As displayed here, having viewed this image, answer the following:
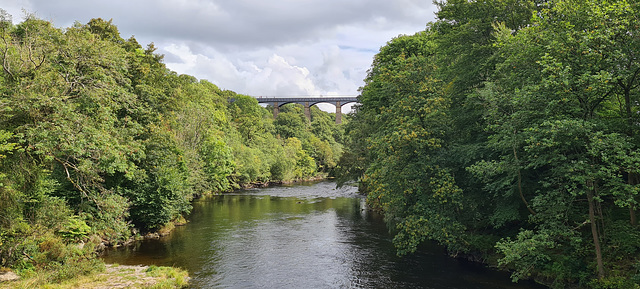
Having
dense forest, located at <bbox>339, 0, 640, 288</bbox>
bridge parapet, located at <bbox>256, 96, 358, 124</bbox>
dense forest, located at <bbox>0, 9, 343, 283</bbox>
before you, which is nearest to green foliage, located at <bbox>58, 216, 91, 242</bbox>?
dense forest, located at <bbox>0, 9, 343, 283</bbox>

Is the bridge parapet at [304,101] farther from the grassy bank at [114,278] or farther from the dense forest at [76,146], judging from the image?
the grassy bank at [114,278]

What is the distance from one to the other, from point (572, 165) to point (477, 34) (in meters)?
11.6

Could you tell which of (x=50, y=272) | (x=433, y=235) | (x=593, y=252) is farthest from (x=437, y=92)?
(x=50, y=272)

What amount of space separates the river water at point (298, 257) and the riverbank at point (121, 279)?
3.30ft

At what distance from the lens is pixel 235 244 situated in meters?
24.2

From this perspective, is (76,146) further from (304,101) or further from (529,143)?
(304,101)

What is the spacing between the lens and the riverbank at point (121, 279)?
14.0 m

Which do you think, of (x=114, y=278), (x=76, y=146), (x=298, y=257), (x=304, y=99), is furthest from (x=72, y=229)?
(x=304, y=99)

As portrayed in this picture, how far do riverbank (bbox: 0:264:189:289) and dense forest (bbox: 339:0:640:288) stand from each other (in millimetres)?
10780

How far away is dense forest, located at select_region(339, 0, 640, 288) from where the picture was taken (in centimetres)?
1334

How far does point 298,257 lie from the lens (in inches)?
861

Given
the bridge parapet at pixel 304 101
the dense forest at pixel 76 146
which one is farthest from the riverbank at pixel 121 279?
the bridge parapet at pixel 304 101

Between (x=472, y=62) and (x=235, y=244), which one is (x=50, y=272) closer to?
(x=235, y=244)

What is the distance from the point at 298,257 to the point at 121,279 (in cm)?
922
